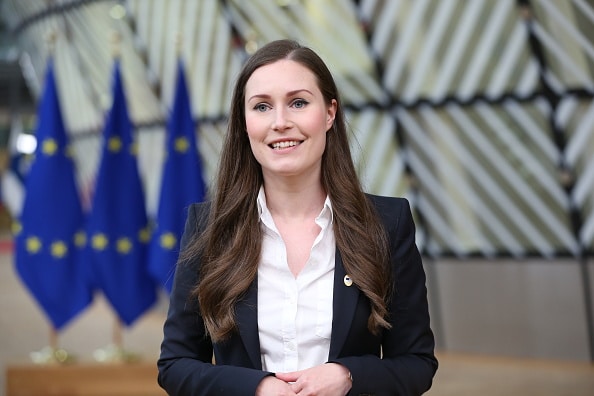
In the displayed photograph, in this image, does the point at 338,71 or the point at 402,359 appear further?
the point at 338,71

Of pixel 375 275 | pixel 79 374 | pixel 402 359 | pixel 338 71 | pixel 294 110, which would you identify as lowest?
pixel 79 374

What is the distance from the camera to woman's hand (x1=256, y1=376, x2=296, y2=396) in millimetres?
2395

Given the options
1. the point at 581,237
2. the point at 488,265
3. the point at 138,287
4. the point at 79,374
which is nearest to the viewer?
the point at 79,374

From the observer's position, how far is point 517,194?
13172mm

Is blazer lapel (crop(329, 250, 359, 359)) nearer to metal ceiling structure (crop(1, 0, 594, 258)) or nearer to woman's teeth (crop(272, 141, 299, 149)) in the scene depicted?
woman's teeth (crop(272, 141, 299, 149))

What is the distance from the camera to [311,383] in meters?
2.40

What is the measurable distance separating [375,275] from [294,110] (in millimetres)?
460

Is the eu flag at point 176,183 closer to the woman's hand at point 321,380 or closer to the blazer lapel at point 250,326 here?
the blazer lapel at point 250,326

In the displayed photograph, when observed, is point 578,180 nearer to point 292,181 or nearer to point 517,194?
point 517,194

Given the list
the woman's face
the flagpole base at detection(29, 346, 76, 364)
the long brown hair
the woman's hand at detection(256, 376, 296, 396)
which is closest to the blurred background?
the flagpole base at detection(29, 346, 76, 364)

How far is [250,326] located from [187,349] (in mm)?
213

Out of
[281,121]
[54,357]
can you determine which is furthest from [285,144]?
[54,357]

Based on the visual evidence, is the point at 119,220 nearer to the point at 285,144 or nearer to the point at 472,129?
the point at 472,129

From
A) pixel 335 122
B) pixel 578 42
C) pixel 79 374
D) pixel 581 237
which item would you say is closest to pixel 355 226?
pixel 335 122
